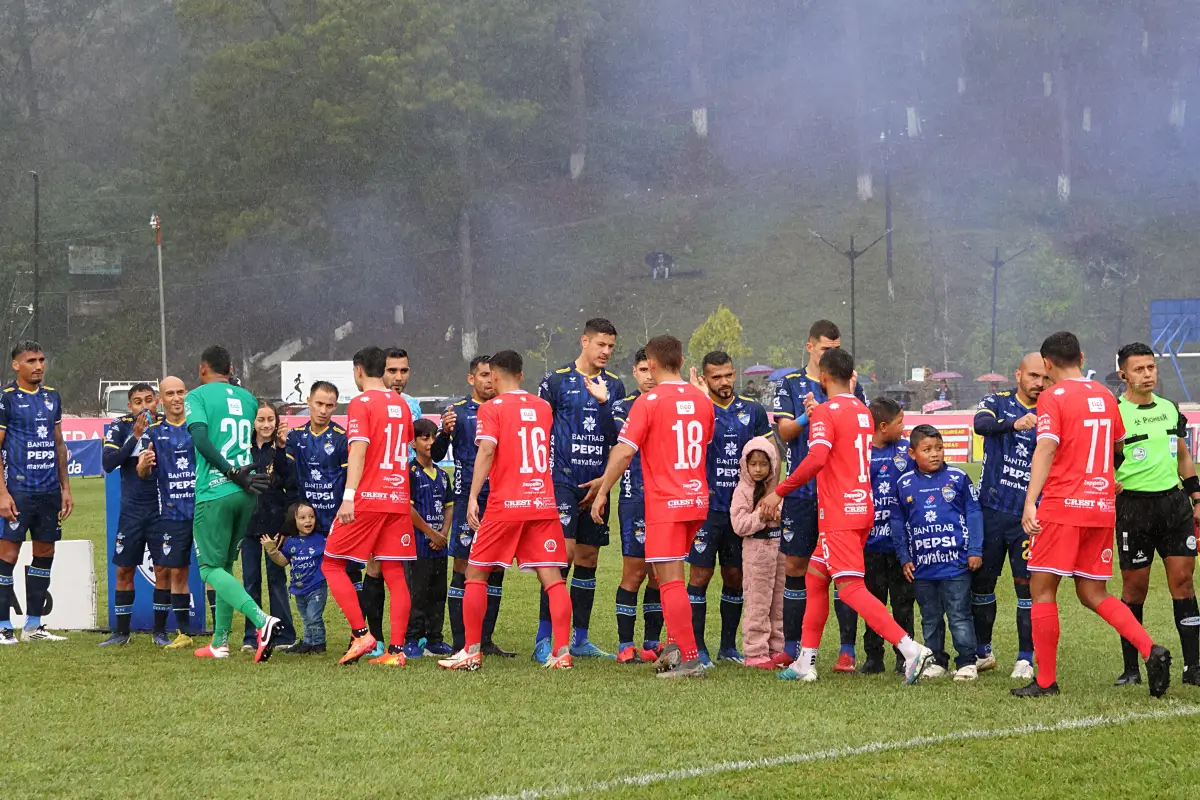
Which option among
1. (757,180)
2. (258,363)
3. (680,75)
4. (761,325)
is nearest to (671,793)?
(761,325)

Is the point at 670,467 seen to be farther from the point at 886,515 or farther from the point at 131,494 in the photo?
the point at 131,494

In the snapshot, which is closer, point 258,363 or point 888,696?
point 888,696

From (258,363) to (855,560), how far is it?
64.3m

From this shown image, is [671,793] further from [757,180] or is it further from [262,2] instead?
[757,180]

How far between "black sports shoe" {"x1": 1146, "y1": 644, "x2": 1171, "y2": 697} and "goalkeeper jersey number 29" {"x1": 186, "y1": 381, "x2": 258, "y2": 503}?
21.8ft

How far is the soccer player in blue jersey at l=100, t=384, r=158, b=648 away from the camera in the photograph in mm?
11773

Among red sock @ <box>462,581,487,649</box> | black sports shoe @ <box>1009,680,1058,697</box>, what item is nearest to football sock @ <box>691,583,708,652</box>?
red sock @ <box>462,581,487,649</box>

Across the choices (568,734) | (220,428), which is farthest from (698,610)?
(220,428)

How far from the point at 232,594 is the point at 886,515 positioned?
194 inches

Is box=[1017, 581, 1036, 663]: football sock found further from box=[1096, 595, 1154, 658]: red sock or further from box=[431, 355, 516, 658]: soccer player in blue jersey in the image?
box=[431, 355, 516, 658]: soccer player in blue jersey

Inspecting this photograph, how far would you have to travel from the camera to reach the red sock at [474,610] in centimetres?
966

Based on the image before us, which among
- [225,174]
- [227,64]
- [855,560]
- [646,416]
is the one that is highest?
[227,64]

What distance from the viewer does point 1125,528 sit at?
888 cm

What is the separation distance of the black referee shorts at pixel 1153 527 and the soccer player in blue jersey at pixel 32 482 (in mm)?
8497
